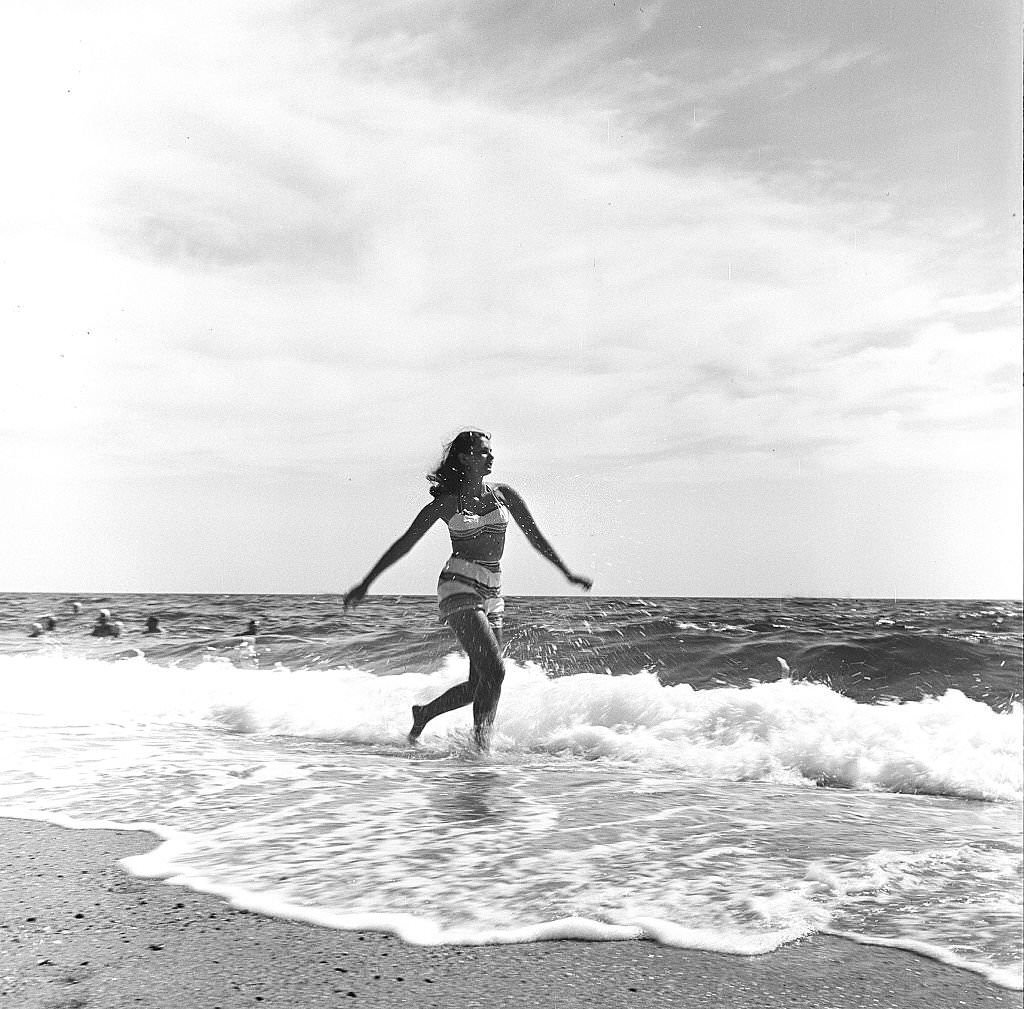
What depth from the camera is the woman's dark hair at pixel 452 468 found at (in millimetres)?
2738

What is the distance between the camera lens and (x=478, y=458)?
2732 mm

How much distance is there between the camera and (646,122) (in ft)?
9.95

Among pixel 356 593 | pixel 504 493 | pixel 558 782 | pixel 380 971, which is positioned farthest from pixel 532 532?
pixel 380 971

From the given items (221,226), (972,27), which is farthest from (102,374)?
(972,27)

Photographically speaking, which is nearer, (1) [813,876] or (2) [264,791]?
(1) [813,876]

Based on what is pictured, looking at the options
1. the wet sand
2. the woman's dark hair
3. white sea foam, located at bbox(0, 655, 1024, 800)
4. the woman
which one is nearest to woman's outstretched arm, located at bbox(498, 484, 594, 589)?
the woman

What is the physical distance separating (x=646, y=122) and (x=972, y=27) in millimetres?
1170

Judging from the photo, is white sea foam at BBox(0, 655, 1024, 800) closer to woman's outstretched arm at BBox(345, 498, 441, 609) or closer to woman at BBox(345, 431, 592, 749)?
woman at BBox(345, 431, 592, 749)

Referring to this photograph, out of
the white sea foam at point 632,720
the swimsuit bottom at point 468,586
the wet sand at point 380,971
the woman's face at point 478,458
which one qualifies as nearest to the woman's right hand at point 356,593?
the swimsuit bottom at point 468,586

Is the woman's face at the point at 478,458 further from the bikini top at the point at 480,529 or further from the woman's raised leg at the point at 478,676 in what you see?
the woman's raised leg at the point at 478,676

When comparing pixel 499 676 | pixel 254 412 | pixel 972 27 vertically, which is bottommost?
pixel 499 676

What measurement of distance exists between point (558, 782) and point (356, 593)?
80cm

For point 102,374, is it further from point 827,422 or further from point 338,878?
point 827,422

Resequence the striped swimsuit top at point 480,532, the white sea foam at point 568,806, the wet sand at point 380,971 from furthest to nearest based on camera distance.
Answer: the striped swimsuit top at point 480,532, the white sea foam at point 568,806, the wet sand at point 380,971
